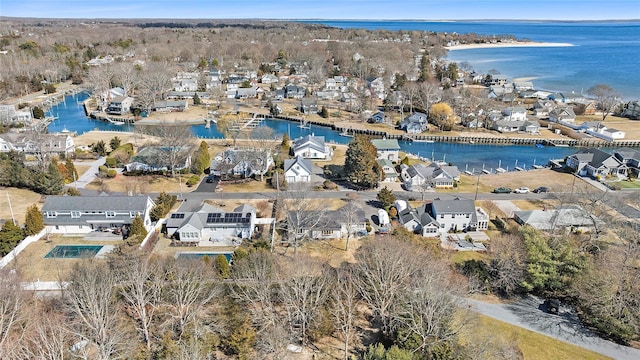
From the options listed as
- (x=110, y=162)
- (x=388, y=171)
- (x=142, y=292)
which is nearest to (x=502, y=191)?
(x=388, y=171)

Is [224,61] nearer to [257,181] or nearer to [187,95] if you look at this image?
[187,95]

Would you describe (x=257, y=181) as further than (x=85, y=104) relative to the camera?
No

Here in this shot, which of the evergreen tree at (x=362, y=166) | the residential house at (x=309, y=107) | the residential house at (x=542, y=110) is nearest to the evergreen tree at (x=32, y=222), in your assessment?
the evergreen tree at (x=362, y=166)

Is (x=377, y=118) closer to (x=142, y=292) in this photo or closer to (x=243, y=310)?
(x=243, y=310)

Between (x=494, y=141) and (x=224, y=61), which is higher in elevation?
(x=224, y=61)

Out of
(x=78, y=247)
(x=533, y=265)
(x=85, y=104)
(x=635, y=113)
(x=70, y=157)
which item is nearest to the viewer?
(x=533, y=265)

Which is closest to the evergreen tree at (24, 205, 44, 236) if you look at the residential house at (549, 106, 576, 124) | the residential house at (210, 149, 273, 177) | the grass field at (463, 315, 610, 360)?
the residential house at (210, 149, 273, 177)

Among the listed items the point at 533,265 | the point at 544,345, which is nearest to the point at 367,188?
the point at 533,265
